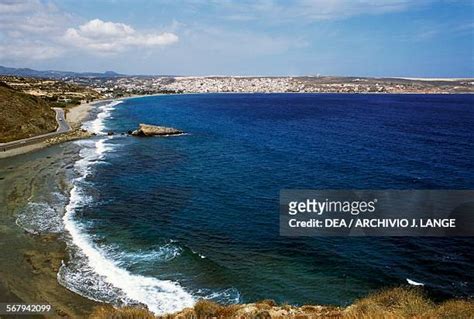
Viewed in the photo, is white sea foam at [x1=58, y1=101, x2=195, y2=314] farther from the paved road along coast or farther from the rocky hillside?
the rocky hillside

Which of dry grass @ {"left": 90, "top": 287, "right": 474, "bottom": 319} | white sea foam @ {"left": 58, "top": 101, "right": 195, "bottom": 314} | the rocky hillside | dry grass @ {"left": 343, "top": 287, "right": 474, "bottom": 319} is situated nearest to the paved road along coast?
the rocky hillside

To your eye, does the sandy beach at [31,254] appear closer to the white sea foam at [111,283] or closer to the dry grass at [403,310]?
the white sea foam at [111,283]

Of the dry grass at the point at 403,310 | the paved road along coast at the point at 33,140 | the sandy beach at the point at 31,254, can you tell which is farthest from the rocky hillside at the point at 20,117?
the dry grass at the point at 403,310

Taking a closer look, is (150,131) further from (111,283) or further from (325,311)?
(325,311)

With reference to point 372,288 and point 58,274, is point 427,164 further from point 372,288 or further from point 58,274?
point 58,274

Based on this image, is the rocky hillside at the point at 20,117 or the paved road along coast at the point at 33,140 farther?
the rocky hillside at the point at 20,117

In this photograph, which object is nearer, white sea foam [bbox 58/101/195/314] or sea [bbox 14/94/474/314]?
white sea foam [bbox 58/101/195/314]

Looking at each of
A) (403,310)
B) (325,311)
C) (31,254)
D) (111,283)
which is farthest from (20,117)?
(403,310)
